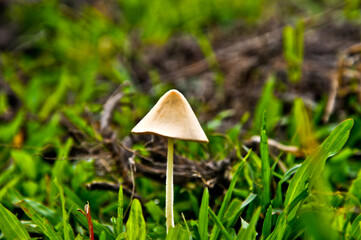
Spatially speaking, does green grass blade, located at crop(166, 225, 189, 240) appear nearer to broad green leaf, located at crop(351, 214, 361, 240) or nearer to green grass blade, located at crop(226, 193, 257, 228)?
green grass blade, located at crop(226, 193, 257, 228)

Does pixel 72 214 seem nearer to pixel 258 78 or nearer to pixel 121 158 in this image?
pixel 121 158

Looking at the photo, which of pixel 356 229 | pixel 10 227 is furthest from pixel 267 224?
pixel 10 227

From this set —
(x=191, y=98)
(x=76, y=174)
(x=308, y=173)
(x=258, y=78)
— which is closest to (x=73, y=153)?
(x=76, y=174)

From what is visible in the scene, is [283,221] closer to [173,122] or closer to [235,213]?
[235,213]

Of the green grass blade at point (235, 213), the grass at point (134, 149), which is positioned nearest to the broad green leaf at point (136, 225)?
the grass at point (134, 149)

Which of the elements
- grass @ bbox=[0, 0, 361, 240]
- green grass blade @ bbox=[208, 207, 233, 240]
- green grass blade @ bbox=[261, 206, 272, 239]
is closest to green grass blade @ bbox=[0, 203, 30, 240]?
grass @ bbox=[0, 0, 361, 240]

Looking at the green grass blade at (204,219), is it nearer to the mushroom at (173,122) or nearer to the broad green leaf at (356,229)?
the mushroom at (173,122)
